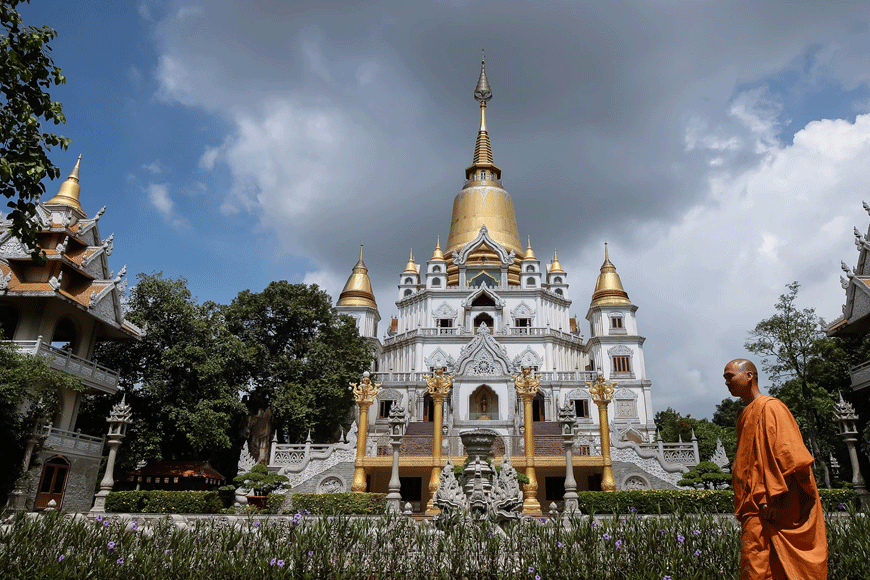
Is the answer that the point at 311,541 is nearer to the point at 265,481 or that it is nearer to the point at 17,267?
the point at 265,481

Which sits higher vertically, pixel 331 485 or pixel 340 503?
pixel 331 485

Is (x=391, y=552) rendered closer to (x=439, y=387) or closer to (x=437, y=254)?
(x=439, y=387)

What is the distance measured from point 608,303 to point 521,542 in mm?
40418

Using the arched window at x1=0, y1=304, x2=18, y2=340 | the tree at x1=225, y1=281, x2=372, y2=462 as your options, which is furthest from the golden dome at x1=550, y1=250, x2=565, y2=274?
the arched window at x1=0, y1=304, x2=18, y2=340

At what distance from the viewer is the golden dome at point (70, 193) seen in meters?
28.0

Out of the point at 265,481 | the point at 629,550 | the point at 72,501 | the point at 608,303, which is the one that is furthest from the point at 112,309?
the point at 608,303

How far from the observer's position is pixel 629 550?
7539 mm

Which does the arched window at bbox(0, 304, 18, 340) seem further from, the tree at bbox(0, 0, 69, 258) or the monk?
the monk

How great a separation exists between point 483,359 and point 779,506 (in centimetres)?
3180

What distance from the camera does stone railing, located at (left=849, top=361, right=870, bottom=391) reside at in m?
25.6

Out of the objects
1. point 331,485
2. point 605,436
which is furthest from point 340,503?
point 605,436

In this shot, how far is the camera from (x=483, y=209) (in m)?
56.4

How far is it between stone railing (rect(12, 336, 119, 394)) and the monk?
72.4ft

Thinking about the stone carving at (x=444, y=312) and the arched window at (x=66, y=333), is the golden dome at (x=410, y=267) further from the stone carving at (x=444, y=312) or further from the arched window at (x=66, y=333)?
the arched window at (x=66, y=333)
